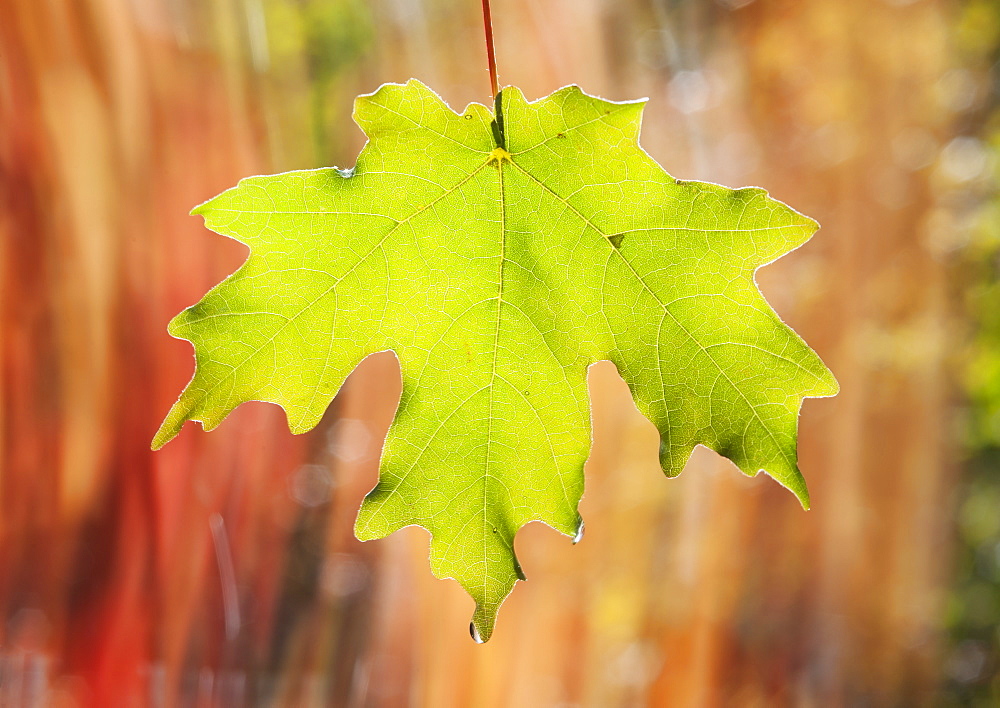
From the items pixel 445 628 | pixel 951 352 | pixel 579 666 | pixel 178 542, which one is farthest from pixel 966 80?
pixel 178 542

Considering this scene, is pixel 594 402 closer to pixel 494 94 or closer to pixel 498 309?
pixel 498 309

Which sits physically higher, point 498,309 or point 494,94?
point 494,94

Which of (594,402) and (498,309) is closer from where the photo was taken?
(498,309)

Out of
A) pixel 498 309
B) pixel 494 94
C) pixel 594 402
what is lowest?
pixel 594 402

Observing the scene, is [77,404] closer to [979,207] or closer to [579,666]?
[579,666]

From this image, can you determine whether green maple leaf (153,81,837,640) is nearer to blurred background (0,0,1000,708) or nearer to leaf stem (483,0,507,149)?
leaf stem (483,0,507,149)

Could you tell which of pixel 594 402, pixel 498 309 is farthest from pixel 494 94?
pixel 594 402

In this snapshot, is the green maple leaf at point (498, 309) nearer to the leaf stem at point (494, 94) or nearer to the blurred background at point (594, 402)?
the leaf stem at point (494, 94)
